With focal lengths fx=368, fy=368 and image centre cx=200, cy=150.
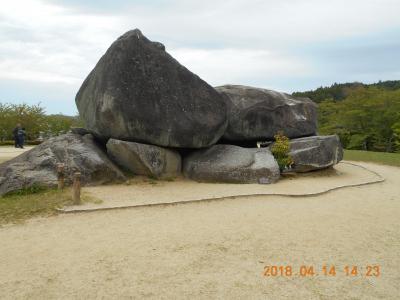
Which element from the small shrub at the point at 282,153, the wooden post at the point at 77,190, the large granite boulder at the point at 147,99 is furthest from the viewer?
the small shrub at the point at 282,153

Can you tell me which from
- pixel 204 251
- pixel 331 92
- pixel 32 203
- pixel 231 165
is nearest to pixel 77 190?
pixel 32 203

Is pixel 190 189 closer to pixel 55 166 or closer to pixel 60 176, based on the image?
pixel 60 176

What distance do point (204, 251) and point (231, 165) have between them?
19.7ft

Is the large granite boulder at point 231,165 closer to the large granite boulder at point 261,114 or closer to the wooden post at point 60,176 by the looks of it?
the large granite boulder at point 261,114

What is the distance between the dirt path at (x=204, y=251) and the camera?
4.57 metres

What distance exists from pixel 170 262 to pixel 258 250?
4.74 ft

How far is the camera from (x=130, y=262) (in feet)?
17.5

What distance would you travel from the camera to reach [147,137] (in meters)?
11.3

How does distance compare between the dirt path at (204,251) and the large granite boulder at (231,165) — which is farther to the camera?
the large granite boulder at (231,165)

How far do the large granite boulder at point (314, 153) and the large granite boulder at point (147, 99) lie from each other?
319 cm

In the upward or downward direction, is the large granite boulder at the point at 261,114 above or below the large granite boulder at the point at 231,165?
above

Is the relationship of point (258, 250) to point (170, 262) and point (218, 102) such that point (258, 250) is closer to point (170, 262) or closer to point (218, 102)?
point (170, 262)

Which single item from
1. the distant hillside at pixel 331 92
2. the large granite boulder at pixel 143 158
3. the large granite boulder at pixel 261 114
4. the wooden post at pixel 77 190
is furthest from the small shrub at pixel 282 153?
the distant hillside at pixel 331 92
